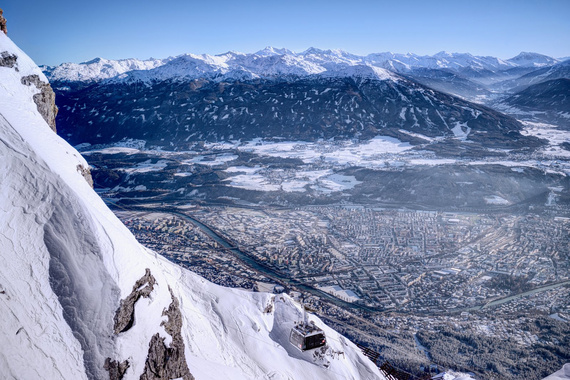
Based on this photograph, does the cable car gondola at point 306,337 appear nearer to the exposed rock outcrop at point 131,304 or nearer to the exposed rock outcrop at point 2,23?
the exposed rock outcrop at point 131,304

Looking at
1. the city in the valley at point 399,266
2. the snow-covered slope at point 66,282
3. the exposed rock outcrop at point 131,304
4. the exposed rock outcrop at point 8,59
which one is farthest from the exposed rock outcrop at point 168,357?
A: the city in the valley at point 399,266

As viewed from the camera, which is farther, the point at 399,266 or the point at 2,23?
the point at 399,266

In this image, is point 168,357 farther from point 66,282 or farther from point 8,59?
point 8,59

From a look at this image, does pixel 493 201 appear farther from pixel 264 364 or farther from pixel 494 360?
pixel 264 364

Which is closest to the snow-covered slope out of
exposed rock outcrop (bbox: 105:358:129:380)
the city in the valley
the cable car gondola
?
exposed rock outcrop (bbox: 105:358:129:380)

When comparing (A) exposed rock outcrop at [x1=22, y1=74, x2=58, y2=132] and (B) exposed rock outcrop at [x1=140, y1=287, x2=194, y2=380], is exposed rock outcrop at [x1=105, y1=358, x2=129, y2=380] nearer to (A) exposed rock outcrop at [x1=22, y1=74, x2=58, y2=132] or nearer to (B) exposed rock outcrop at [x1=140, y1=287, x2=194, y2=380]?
(B) exposed rock outcrop at [x1=140, y1=287, x2=194, y2=380]

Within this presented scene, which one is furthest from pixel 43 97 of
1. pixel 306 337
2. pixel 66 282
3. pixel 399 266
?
pixel 399 266

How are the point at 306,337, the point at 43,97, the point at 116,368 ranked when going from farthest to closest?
the point at 306,337
the point at 43,97
the point at 116,368
